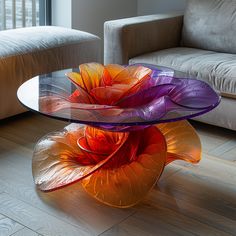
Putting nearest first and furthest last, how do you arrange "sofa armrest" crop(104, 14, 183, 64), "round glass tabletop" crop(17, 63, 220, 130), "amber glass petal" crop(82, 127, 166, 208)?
"round glass tabletop" crop(17, 63, 220, 130), "amber glass petal" crop(82, 127, 166, 208), "sofa armrest" crop(104, 14, 183, 64)

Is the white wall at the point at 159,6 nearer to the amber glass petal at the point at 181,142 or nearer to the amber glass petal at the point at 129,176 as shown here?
the amber glass petal at the point at 181,142

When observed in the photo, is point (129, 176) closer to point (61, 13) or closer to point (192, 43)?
point (192, 43)

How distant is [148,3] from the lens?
13.7 ft

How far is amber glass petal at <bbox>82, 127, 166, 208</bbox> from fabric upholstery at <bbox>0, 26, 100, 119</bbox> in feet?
3.03

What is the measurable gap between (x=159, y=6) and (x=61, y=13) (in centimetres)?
84

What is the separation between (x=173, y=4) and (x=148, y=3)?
0.84 feet

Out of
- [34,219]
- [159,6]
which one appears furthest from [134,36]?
[34,219]

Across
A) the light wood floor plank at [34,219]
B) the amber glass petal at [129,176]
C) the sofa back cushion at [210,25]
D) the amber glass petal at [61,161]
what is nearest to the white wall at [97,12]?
the sofa back cushion at [210,25]

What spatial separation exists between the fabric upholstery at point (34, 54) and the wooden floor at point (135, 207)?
0.40 metres

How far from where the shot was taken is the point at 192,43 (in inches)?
132

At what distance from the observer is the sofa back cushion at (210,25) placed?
10.4 feet

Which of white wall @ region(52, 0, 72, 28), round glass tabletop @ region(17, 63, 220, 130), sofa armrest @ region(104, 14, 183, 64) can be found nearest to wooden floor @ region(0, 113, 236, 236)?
round glass tabletop @ region(17, 63, 220, 130)

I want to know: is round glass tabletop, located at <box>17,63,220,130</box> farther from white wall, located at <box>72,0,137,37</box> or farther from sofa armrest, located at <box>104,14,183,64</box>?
white wall, located at <box>72,0,137,37</box>

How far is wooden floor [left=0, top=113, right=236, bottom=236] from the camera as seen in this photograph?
75.4 inches
